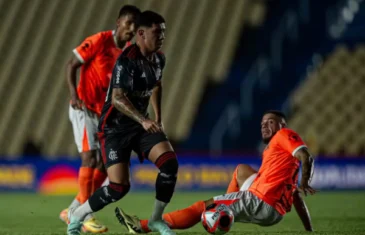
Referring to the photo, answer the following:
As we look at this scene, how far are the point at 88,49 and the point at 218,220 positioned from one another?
2280 millimetres

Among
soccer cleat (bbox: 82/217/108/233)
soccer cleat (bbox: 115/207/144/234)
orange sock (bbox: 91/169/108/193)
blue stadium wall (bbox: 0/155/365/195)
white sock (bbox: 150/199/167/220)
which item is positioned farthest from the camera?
blue stadium wall (bbox: 0/155/365/195)

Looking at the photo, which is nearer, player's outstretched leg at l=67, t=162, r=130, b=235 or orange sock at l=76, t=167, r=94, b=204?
player's outstretched leg at l=67, t=162, r=130, b=235

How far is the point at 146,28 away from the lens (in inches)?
226

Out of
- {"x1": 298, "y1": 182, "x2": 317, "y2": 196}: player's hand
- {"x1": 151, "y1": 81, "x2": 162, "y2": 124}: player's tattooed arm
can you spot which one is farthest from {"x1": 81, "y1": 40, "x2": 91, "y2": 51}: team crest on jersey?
{"x1": 298, "y1": 182, "x2": 317, "y2": 196}: player's hand

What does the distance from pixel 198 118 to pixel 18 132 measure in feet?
11.8

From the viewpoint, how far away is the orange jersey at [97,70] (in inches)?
287

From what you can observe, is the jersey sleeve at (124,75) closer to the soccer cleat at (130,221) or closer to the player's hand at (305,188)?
the soccer cleat at (130,221)

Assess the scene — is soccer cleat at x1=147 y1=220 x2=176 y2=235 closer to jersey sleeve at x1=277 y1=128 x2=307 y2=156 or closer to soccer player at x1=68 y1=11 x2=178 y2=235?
soccer player at x1=68 y1=11 x2=178 y2=235

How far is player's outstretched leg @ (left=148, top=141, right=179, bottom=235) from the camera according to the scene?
5.58 meters

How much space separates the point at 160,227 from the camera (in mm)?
5664

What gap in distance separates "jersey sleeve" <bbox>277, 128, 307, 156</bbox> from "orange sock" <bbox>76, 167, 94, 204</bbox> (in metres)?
1.97

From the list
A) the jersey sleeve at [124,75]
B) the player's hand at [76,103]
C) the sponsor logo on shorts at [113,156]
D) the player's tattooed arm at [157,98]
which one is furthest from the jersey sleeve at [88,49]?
the sponsor logo on shorts at [113,156]

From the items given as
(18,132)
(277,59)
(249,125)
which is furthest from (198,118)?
(18,132)

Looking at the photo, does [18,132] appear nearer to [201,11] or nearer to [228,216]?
[201,11]
